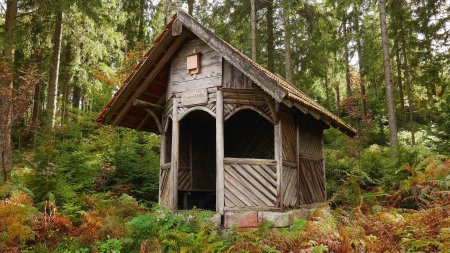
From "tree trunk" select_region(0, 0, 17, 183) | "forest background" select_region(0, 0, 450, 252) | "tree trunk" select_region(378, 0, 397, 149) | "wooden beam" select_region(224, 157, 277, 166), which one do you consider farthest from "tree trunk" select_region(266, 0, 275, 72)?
"wooden beam" select_region(224, 157, 277, 166)

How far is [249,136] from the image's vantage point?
1203cm

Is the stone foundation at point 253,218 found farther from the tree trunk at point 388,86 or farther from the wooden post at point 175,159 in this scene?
the tree trunk at point 388,86

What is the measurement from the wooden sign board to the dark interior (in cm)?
287

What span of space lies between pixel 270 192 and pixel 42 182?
5.31 m

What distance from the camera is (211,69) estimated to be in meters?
9.05

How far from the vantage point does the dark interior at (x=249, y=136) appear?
38.2ft

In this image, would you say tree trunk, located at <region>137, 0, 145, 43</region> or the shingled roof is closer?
the shingled roof

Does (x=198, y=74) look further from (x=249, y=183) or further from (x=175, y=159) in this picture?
(x=249, y=183)

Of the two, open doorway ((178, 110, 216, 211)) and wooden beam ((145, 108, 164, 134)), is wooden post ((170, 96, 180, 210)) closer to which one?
wooden beam ((145, 108, 164, 134))

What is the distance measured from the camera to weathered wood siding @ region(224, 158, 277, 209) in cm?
821

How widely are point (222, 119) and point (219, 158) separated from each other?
0.91m

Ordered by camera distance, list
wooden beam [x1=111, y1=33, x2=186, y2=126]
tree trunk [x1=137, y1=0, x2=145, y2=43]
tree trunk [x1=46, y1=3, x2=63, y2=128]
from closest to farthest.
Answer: wooden beam [x1=111, y1=33, x2=186, y2=126], tree trunk [x1=46, y1=3, x2=63, y2=128], tree trunk [x1=137, y1=0, x2=145, y2=43]

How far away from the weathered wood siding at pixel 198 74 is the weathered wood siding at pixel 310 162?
2.73 meters

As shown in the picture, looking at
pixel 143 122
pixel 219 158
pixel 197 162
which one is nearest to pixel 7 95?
pixel 143 122
